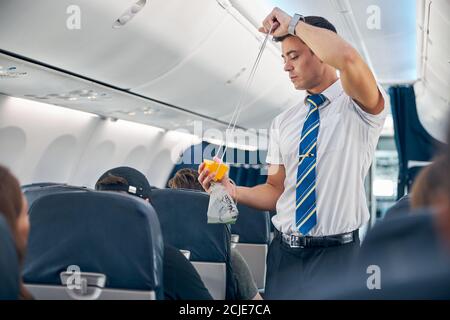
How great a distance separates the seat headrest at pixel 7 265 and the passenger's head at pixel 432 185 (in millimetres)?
901

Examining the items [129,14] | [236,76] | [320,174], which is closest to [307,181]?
[320,174]

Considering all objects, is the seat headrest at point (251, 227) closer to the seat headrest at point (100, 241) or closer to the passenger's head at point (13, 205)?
the seat headrest at point (100, 241)

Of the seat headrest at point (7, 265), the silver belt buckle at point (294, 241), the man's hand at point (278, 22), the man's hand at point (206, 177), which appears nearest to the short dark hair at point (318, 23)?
the man's hand at point (278, 22)

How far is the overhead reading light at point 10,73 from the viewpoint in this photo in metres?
4.54

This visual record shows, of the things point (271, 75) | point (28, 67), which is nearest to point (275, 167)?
point (28, 67)

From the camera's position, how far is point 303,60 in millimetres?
2586

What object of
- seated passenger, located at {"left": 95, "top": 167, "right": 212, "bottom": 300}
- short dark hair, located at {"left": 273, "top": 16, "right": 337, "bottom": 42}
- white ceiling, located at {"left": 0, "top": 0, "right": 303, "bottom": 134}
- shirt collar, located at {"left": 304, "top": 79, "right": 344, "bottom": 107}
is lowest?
seated passenger, located at {"left": 95, "top": 167, "right": 212, "bottom": 300}

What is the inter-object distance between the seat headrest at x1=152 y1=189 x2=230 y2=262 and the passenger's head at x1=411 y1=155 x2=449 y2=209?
2.35 m

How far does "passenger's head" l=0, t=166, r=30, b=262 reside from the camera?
64.8 inches

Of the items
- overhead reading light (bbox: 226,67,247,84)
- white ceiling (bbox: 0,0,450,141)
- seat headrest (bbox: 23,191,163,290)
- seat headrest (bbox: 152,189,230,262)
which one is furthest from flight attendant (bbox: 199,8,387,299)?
overhead reading light (bbox: 226,67,247,84)

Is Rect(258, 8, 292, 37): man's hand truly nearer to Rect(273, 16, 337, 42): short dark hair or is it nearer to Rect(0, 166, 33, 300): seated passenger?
Answer: Rect(273, 16, 337, 42): short dark hair

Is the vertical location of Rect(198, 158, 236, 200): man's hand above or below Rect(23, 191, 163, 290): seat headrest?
above

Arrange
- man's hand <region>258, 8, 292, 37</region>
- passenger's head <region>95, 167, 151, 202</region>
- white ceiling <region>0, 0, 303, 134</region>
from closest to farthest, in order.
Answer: man's hand <region>258, 8, 292, 37</region> → passenger's head <region>95, 167, 151, 202</region> → white ceiling <region>0, 0, 303, 134</region>
